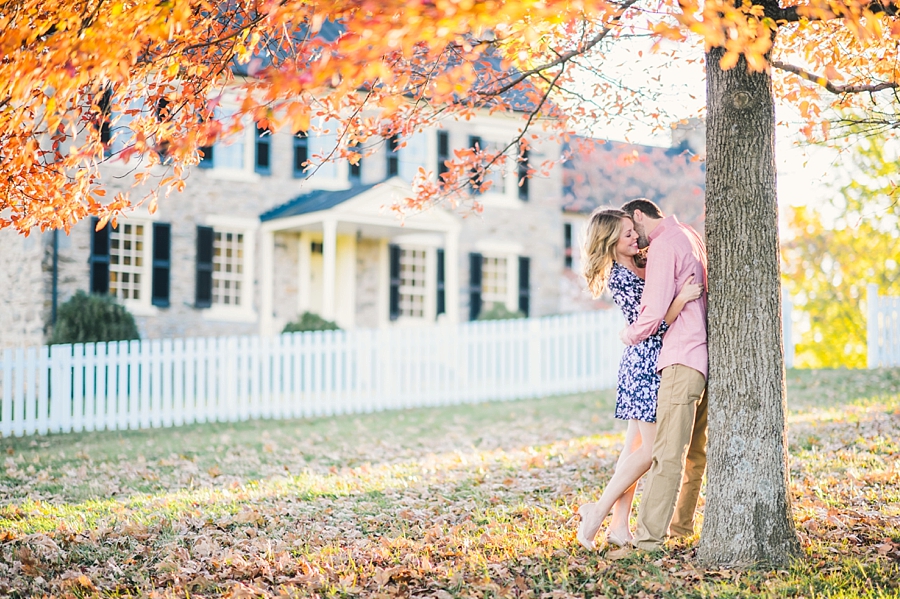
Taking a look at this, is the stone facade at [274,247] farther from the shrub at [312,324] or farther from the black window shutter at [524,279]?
the shrub at [312,324]

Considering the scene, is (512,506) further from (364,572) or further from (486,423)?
(486,423)

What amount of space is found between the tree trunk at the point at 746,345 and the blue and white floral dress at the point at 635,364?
39 cm

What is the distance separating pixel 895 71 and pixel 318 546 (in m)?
4.42

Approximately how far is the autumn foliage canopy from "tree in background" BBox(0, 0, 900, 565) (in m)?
0.02

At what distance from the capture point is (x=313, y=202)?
1803 centimetres

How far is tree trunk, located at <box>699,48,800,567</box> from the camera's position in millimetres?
4277

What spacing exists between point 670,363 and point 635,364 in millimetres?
307

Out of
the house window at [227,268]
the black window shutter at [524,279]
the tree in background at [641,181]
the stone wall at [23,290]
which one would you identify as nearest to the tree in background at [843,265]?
the tree in background at [641,181]

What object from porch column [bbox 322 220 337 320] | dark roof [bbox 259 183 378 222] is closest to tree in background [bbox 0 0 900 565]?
porch column [bbox 322 220 337 320]

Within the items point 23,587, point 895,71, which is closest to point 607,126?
point 895,71

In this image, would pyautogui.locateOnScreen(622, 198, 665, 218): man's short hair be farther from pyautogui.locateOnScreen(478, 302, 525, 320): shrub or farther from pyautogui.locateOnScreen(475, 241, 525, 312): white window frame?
pyautogui.locateOnScreen(475, 241, 525, 312): white window frame

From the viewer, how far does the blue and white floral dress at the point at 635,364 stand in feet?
15.5

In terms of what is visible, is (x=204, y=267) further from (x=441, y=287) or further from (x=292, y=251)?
(x=441, y=287)

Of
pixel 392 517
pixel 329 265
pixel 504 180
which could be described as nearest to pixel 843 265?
pixel 504 180
